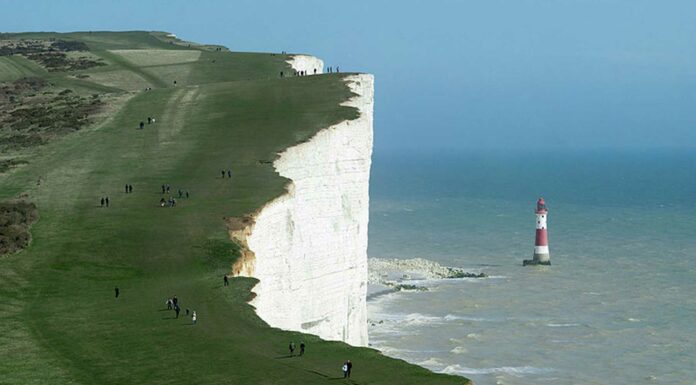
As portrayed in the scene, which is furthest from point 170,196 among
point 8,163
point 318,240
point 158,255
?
point 8,163

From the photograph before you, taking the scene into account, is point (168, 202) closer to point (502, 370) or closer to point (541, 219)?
point (502, 370)

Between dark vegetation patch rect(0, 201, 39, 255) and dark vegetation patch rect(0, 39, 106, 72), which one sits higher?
dark vegetation patch rect(0, 39, 106, 72)

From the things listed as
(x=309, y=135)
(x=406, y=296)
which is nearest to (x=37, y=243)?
(x=309, y=135)

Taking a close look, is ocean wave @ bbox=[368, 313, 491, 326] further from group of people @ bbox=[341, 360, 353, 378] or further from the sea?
group of people @ bbox=[341, 360, 353, 378]

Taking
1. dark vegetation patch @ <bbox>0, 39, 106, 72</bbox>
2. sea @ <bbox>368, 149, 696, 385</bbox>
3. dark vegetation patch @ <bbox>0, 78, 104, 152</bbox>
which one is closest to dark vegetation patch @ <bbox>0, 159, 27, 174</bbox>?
dark vegetation patch @ <bbox>0, 78, 104, 152</bbox>

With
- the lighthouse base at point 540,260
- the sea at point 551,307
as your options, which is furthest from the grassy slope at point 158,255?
the lighthouse base at point 540,260

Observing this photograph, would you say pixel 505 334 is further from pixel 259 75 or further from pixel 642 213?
pixel 642 213

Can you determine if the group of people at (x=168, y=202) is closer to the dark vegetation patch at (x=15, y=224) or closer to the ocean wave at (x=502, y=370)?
the dark vegetation patch at (x=15, y=224)
